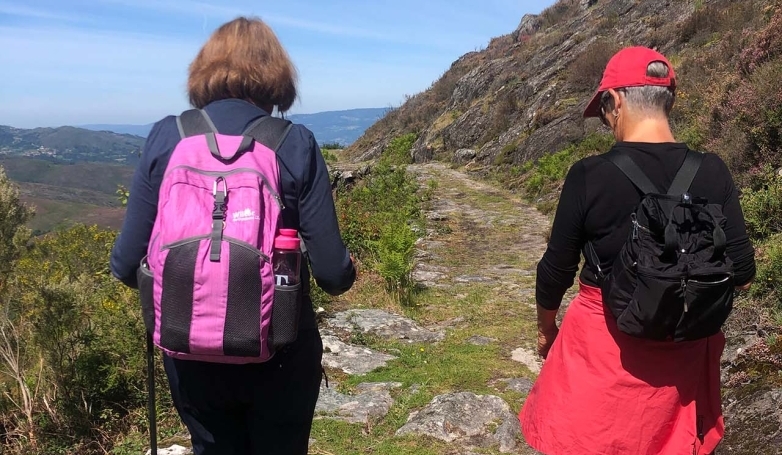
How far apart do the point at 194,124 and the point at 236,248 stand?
0.42 m

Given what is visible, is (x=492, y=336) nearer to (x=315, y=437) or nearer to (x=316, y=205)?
(x=315, y=437)

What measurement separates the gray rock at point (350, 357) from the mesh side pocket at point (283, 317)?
3.05 metres

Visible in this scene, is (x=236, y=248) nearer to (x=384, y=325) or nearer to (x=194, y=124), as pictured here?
(x=194, y=124)

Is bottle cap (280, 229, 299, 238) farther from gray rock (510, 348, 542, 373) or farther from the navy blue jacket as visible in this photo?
gray rock (510, 348, 542, 373)

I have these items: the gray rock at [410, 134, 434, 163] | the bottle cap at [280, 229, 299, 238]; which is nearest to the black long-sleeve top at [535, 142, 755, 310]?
the bottle cap at [280, 229, 299, 238]

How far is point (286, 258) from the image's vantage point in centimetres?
167

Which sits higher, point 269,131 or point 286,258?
point 269,131

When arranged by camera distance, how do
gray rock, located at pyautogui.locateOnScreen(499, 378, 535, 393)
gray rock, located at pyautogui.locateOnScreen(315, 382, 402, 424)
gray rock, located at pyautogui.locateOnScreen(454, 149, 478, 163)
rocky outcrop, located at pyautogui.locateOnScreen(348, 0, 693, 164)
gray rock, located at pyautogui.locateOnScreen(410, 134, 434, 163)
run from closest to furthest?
gray rock, located at pyautogui.locateOnScreen(315, 382, 402, 424), gray rock, located at pyautogui.locateOnScreen(499, 378, 535, 393), rocky outcrop, located at pyautogui.locateOnScreen(348, 0, 693, 164), gray rock, located at pyautogui.locateOnScreen(454, 149, 478, 163), gray rock, located at pyautogui.locateOnScreen(410, 134, 434, 163)

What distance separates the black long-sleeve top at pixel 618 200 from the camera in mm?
1831

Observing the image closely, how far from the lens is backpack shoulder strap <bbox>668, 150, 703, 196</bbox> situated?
1.81 m

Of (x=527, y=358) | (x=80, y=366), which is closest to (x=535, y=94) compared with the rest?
(x=527, y=358)

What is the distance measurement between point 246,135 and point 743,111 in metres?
6.91

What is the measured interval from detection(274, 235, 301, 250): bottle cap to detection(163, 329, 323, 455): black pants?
0.32m

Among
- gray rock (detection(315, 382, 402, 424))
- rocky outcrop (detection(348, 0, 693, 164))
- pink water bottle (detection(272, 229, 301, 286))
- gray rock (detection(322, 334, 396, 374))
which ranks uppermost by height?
rocky outcrop (detection(348, 0, 693, 164))
